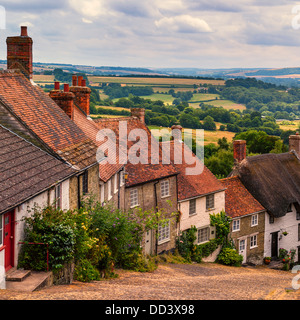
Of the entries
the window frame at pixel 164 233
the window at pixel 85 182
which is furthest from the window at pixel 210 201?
the window at pixel 85 182

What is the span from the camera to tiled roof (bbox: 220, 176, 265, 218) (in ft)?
117

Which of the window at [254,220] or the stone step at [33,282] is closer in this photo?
the stone step at [33,282]

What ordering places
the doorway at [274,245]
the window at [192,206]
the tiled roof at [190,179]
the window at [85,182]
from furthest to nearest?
the doorway at [274,245] < the window at [192,206] < the tiled roof at [190,179] < the window at [85,182]

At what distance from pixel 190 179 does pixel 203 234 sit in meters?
3.92

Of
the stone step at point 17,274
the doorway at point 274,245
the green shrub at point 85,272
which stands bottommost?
the doorway at point 274,245

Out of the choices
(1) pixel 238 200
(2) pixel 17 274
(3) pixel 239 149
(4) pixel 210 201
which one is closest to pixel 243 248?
(1) pixel 238 200

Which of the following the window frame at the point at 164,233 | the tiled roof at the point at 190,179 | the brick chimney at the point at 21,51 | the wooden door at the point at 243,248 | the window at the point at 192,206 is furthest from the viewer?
the wooden door at the point at 243,248

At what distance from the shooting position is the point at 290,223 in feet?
130

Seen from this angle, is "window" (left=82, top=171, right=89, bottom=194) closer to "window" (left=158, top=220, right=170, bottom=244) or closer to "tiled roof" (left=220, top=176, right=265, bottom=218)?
"window" (left=158, top=220, right=170, bottom=244)

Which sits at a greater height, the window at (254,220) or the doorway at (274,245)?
the window at (254,220)

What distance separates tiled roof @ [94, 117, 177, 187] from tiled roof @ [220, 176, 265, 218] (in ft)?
24.6

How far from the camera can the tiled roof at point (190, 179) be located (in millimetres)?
32219

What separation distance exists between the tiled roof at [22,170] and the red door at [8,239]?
2.61 ft

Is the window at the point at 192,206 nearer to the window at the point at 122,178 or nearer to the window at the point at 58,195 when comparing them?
the window at the point at 122,178
